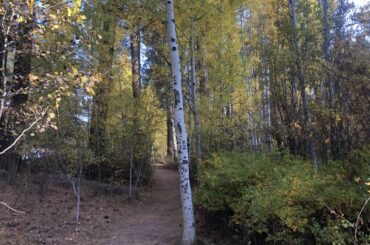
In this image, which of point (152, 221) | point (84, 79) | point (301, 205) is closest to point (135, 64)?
point (152, 221)

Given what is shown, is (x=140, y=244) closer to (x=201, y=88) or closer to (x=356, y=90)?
(x=356, y=90)

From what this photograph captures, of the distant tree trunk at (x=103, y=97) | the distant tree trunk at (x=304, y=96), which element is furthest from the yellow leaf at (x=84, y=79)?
the distant tree trunk at (x=103, y=97)

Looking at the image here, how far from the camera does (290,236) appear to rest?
5.31m

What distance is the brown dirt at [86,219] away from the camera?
750cm

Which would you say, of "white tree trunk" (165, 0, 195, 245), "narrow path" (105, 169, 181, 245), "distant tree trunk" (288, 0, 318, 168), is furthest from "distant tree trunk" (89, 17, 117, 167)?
"distant tree trunk" (288, 0, 318, 168)

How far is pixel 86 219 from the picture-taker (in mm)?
8719

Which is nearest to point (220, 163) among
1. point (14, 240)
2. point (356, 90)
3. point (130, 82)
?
point (356, 90)

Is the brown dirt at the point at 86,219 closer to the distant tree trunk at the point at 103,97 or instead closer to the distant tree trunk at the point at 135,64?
the distant tree trunk at the point at 103,97

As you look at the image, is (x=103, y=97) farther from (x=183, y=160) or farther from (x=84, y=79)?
(x=84, y=79)

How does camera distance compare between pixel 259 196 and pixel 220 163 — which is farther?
pixel 220 163

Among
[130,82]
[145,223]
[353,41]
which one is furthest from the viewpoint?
[130,82]

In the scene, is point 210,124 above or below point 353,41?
below

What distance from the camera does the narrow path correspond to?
7699mm

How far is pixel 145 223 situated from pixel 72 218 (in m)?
1.77
